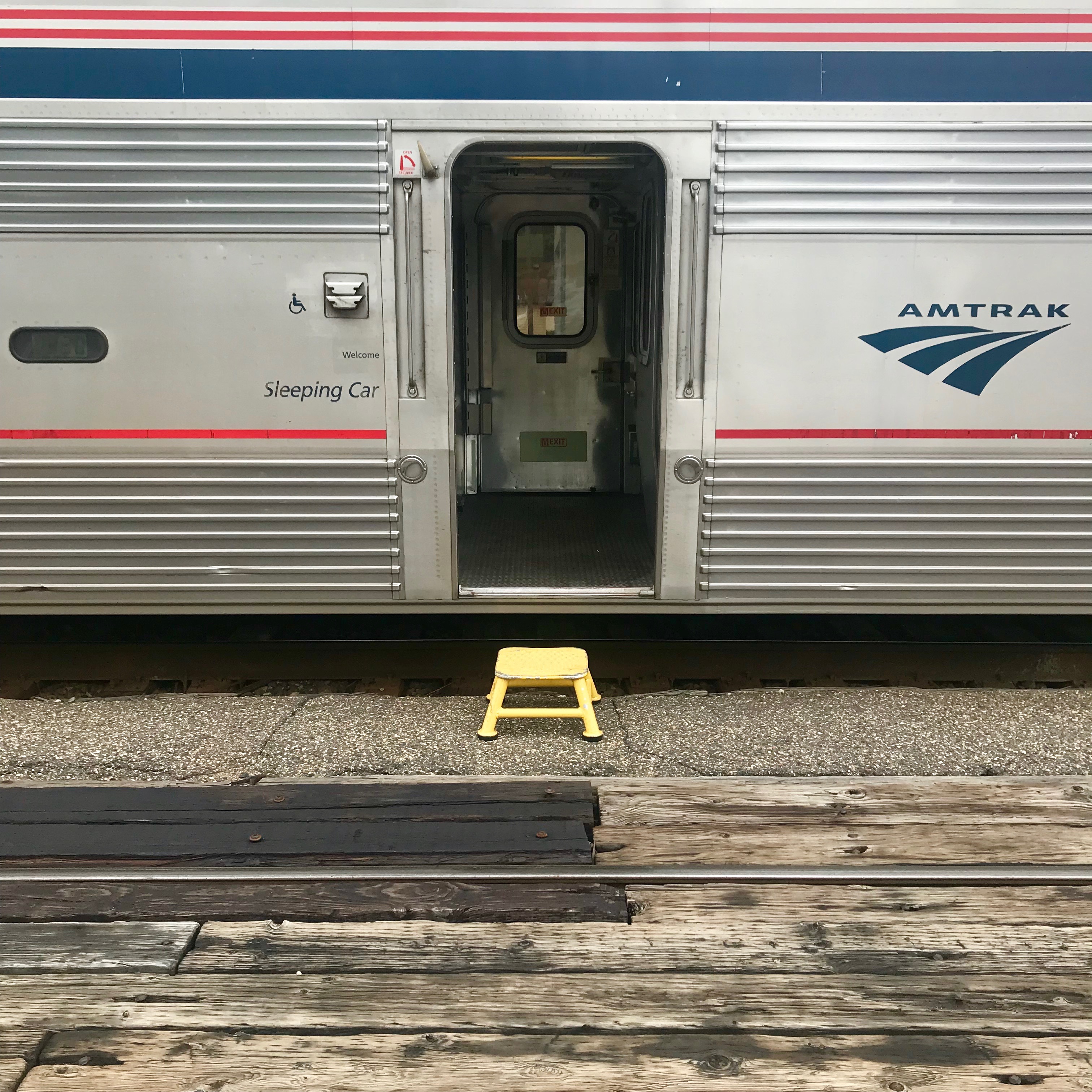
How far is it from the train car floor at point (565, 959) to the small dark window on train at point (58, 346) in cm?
203

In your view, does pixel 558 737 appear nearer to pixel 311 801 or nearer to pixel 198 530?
pixel 311 801

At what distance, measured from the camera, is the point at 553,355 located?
6.90 meters

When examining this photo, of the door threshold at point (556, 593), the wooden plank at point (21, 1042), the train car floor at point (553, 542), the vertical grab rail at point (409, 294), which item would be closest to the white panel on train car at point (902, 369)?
the door threshold at point (556, 593)

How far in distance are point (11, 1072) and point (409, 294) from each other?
314cm

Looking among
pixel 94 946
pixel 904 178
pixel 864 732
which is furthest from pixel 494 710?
pixel 904 178

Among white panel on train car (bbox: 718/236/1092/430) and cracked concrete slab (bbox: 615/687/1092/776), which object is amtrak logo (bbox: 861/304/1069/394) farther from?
cracked concrete slab (bbox: 615/687/1092/776)

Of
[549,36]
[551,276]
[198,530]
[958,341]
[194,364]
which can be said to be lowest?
[198,530]

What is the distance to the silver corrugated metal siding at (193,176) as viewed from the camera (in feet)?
13.1

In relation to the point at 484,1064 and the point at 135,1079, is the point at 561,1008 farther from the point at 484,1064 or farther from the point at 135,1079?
the point at 135,1079

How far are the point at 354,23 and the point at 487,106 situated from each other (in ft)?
2.15

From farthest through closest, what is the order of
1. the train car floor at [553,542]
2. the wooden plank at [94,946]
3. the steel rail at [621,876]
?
the train car floor at [553,542] → the steel rail at [621,876] → the wooden plank at [94,946]

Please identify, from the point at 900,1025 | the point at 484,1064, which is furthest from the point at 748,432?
the point at 484,1064

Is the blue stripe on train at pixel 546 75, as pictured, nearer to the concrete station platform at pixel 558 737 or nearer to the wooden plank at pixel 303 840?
the concrete station platform at pixel 558 737

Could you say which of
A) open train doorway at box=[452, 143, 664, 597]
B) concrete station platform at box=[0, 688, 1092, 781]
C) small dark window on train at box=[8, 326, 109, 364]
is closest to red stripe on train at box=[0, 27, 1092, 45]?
small dark window on train at box=[8, 326, 109, 364]
